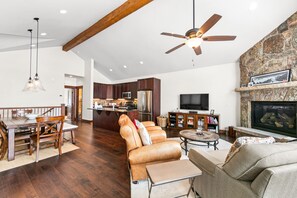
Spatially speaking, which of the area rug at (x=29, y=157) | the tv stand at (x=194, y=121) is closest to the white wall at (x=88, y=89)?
the area rug at (x=29, y=157)

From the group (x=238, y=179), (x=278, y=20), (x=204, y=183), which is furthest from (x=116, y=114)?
(x=278, y=20)

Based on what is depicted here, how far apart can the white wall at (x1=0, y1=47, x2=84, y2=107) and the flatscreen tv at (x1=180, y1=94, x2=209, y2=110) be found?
5.66 meters

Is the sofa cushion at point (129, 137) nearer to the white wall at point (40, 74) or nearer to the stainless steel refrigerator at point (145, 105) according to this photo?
the stainless steel refrigerator at point (145, 105)

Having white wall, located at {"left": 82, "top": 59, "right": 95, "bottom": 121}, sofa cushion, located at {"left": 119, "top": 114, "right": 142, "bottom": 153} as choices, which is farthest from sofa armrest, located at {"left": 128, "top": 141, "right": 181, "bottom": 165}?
white wall, located at {"left": 82, "top": 59, "right": 95, "bottom": 121}

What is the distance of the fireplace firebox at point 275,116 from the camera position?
3656 millimetres

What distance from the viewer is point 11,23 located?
11.3 ft

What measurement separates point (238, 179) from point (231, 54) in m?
4.60

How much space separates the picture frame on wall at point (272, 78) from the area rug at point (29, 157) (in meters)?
5.54

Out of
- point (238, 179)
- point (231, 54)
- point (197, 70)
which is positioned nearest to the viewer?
point (238, 179)

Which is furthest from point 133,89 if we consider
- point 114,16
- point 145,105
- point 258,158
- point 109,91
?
point 258,158

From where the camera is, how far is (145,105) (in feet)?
22.4

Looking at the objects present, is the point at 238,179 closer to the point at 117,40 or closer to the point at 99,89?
the point at 117,40

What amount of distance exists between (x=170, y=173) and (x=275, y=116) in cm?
425

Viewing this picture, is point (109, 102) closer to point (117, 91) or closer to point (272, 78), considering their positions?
point (117, 91)
